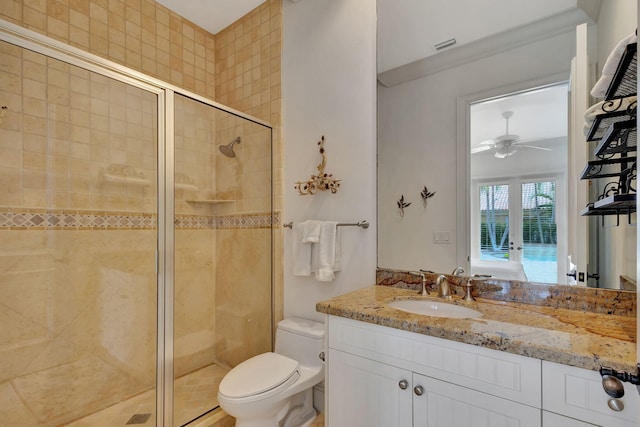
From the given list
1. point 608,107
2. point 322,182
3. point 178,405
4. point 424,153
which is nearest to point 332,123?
point 322,182

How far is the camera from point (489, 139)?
4.39ft

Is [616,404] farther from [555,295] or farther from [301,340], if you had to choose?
[301,340]

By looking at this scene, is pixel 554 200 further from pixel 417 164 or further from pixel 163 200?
pixel 163 200

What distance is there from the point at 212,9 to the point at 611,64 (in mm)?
2368

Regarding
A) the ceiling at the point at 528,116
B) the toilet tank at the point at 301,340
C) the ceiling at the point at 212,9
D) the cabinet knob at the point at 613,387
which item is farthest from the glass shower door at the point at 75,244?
the cabinet knob at the point at 613,387

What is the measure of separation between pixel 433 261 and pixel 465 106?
0.76 m

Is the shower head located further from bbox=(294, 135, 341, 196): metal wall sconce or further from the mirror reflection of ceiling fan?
the mirror reflection of ceiling fan

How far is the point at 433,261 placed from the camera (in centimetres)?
149

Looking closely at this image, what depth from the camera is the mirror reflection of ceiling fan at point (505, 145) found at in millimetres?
1248

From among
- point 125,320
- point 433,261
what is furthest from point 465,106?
point 125,320

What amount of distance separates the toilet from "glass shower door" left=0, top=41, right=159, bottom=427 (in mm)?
613

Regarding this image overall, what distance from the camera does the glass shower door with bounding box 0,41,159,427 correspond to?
150cm

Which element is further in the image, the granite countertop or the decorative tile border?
the decorative tile border

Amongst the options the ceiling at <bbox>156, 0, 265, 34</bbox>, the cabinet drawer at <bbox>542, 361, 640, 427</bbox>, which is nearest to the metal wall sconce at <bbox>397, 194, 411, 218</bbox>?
the cabinet drawer at <bbox>542, 361, 640, 427</bbox>
